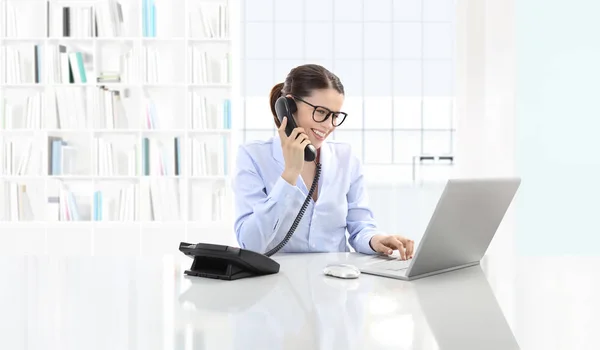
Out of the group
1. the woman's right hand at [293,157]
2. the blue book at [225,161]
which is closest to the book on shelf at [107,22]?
the blue book at [225,161]

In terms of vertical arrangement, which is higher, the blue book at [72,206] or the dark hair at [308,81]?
the dark hair at [308,81]

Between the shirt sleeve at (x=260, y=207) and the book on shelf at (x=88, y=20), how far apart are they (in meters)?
2.86

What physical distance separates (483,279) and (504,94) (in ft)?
10.7

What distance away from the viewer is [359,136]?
1087cm

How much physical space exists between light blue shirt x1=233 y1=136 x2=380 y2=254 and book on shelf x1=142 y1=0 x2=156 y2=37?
272 centimetres

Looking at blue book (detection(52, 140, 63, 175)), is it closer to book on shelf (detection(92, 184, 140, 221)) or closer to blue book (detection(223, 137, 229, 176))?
book on shelf (detection(92, 184, 140, 221))

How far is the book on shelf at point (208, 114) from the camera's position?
4508 mm

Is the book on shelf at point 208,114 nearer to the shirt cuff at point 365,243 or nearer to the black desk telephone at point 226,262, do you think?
the shirt cuff at point 365,243

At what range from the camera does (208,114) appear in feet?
14.9

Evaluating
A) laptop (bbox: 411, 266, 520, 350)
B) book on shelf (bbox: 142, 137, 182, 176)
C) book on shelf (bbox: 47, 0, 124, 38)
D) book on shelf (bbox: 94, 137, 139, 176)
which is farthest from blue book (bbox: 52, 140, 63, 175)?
laptop (bbox: 411, 266, 520, 350)

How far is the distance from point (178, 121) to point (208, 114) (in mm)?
244

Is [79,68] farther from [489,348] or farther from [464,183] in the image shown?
[489,348]

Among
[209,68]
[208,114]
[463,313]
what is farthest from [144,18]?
[463,313]

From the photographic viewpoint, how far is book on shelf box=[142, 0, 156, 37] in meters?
4.51
